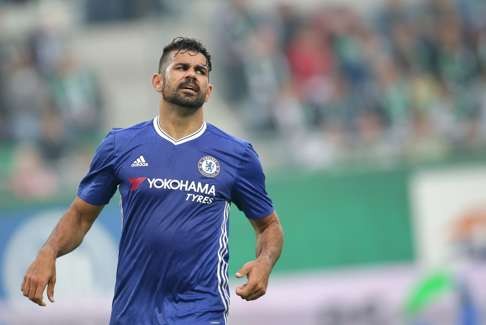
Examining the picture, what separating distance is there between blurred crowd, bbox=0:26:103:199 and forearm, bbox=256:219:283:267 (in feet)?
22.5

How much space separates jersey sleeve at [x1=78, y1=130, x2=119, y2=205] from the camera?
5969 mm

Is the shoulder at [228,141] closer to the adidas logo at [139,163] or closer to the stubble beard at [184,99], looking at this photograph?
the stubble beard at [184,99]

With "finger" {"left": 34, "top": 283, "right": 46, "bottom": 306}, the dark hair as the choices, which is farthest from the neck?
"finger" {"left": 34, "top": 283, "right": 46, "bottom": 306}

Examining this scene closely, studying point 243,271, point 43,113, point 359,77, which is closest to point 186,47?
point 243,271

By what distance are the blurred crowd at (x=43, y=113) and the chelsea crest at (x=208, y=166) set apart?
273 inches

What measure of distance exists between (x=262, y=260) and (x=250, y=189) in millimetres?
428

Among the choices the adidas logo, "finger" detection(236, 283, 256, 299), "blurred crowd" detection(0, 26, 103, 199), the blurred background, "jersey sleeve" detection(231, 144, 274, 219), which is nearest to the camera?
"finger" detection(236, 283, 256, 299)

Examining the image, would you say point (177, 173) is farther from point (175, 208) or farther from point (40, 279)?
point (40, 279)

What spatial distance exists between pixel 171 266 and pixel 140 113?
9.03 meters

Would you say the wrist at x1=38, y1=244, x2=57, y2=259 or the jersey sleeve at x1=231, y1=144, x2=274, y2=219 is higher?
the jersey sleeve at x1=231, y1=144, x2=274, y2=219

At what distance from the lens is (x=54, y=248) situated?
5.91m

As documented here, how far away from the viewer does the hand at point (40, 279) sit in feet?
18.7

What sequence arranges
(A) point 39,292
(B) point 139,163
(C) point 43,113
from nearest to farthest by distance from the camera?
(A) point 39,292 → (B) point 139,163 → (C) point 43,113

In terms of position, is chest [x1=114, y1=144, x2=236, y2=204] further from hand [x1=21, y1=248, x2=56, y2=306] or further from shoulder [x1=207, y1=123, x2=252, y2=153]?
hand [x1=21, y1=248, x2=56, y2=306]
